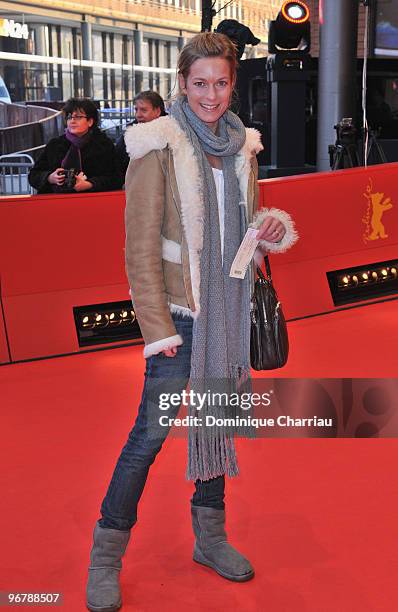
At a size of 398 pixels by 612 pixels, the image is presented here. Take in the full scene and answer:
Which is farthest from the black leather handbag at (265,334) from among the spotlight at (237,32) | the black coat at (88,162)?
the spotlight at (237,32)

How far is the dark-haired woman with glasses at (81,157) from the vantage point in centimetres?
566

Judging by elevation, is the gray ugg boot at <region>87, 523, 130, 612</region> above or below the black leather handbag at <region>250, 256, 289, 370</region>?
below

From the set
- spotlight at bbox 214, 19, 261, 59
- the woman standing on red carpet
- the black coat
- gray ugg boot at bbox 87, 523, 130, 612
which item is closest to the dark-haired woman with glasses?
the black coat

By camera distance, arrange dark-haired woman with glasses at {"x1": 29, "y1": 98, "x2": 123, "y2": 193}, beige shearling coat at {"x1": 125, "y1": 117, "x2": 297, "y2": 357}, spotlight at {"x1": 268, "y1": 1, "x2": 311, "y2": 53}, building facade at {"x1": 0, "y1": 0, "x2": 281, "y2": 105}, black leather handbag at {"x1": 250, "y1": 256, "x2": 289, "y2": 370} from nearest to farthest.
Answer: beige shearling coat at {"x1": 125, "y1": 117, "x2": 297, "y2": 357} < black leather handbag at {"x1": 250, "y1": 256, "x2": 289, "y2": 370} < dark-haired woman with glasses at {"x1": 29, "y1": 98, "x2": 123, "y2": 193} < spotlight at {"x1": 268, "y1": 1, "x2": 311, "y2": 53} < building facade at {"x1": 0, "y1": 0, "x2": 281, "y2": 105}

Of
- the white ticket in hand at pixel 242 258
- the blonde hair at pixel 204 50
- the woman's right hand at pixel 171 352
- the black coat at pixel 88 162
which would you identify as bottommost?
the woman's right hand at pixel 171 352

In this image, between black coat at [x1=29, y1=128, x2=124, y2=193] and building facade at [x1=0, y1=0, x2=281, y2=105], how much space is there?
28.7 feet

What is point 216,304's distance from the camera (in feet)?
8.45

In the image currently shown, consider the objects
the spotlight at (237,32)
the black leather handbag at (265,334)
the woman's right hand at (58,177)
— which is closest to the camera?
the black leather handbag at (265,334)

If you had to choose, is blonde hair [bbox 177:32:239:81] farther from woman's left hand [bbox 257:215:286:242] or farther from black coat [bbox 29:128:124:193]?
black coat [bbox 29:128:124:193]

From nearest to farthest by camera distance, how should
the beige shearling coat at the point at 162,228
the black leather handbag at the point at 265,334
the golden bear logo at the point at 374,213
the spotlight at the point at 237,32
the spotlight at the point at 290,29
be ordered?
1. the beige shearling coat at the point at 162,228
2. the black leather handbag at the point at 265,334
3. the golden bear logo at the point at 374,213
4. the spotlight at the point at 290,29
5. the spotlight at the point at 237,32

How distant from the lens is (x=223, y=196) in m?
2.59

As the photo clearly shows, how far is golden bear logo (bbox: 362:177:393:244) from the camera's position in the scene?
669cm

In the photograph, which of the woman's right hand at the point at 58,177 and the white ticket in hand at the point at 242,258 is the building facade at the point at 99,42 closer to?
the woman's right hand at the point at 58,177

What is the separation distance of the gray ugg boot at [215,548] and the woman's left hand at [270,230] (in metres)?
0.94
